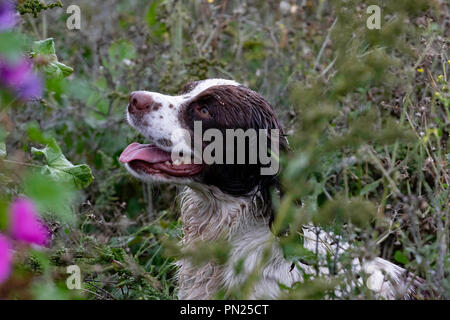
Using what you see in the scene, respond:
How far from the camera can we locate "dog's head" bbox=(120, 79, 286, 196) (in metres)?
2.97

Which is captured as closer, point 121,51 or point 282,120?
point 282,120

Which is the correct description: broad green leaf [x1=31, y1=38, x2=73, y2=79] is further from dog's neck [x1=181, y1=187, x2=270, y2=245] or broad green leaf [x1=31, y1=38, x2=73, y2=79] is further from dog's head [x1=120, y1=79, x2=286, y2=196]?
dog's neck [x1=181, y1=187, x2=270, y2=245]

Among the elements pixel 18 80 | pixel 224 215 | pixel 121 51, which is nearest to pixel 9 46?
pixel 18 80

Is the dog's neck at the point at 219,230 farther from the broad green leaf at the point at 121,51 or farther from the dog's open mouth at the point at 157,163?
the broad green leaf at the point at 121,51

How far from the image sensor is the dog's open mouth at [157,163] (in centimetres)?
297

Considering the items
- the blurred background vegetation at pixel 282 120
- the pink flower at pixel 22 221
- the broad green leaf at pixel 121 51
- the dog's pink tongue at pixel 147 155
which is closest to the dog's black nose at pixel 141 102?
the dog's pink tongue at pixel 147 155

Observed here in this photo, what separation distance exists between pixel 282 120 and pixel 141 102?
1694 mm

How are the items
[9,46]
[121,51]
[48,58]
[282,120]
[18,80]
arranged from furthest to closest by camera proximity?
1. [121,51]
2. [282,120]
3. [48,58]
4. [18,80]
5. [9,46]

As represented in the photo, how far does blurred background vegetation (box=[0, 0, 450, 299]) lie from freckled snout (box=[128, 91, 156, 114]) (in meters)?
0.35

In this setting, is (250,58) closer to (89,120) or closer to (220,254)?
(89,120)

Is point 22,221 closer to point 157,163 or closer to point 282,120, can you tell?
point 157,163

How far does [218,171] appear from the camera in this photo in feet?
9.89

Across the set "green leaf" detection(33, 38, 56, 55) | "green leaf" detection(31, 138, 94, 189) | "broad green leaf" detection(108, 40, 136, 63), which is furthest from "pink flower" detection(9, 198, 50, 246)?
"broad green leaf" detection(108, 40, 136, 63)

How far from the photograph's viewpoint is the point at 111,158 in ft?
14.6
